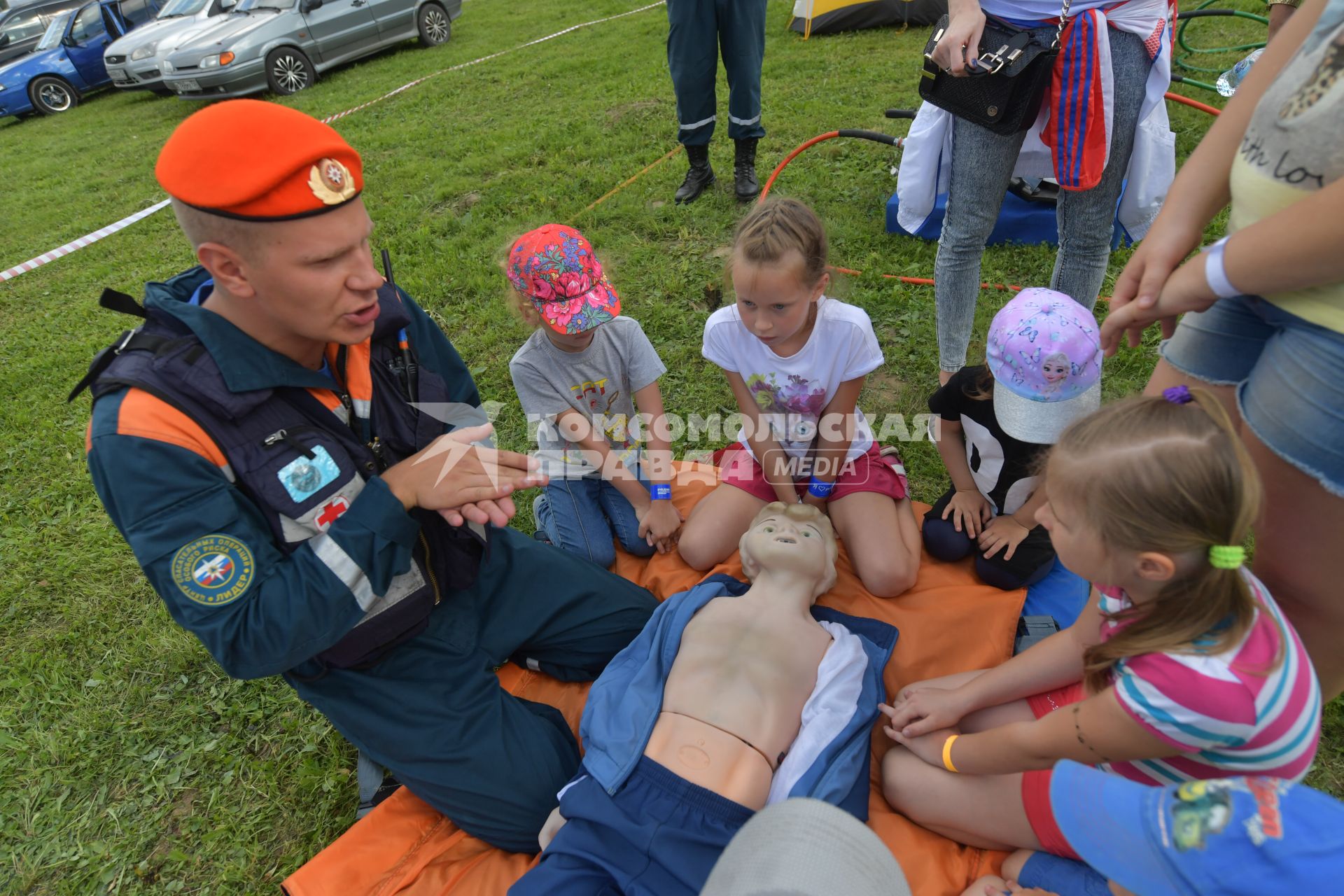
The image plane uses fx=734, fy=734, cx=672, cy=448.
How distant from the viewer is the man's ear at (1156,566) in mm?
1433

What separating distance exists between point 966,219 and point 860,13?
827cm

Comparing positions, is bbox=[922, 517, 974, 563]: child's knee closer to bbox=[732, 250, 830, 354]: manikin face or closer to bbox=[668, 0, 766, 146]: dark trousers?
bbox=[732, 250, 830, 354]: manikin face

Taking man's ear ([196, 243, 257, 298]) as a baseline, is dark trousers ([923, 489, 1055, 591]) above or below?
below

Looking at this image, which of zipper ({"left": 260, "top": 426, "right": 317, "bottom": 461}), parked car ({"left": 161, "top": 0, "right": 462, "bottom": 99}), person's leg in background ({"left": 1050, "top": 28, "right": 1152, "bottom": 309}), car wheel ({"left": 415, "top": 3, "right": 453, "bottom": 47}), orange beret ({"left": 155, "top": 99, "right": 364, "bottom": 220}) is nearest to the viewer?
orange beret ({"left": 155, "top": 99, "right": 364, "bottom": 220})

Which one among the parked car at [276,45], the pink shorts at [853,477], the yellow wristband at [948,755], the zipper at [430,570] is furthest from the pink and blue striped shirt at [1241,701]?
the parked car at [276,45]

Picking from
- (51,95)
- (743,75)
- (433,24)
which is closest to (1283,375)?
(743,75)

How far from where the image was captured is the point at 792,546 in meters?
2.74

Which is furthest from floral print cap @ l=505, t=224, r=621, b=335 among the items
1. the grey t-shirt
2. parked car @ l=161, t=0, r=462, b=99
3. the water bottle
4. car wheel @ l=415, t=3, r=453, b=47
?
car wheel @ l=415, t=3, r=453, b=47

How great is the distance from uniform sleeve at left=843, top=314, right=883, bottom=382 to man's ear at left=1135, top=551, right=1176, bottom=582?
1611 mm

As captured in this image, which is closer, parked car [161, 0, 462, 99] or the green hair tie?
the green hair tie

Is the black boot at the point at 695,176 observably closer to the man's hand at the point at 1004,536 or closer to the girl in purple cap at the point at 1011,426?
the girl in purple cap at the point at 1011,426

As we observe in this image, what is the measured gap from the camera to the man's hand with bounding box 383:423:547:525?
80.2 inches

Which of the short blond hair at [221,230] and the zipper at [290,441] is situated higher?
the short blond hair at [221,230]

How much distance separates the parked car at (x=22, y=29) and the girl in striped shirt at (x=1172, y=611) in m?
22.5
